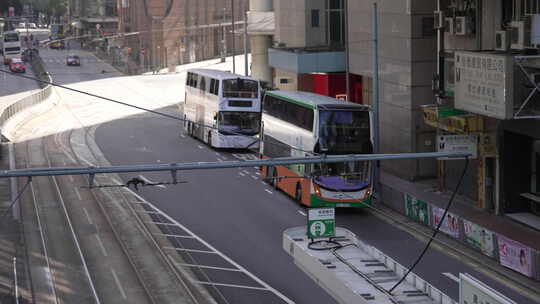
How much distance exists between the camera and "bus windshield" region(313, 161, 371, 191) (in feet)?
121

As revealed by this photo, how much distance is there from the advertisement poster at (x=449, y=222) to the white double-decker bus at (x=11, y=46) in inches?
3923

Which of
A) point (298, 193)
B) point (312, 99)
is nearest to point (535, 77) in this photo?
point (312, 99)

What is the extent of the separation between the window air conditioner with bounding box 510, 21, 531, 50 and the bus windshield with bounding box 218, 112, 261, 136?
2094 centimetres

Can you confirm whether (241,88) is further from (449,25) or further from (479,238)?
(479,238)

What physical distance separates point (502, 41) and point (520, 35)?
1.88 metres

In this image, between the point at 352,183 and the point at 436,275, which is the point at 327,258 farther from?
the point at 352,183

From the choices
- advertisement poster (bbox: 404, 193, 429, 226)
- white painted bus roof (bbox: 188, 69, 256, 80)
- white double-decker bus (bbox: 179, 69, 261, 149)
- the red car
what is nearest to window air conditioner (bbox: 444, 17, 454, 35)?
advertisement poster (bbox: 404, 193, 429, 226)

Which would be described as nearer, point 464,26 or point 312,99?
point 464,26

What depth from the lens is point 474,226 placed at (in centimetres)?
3155

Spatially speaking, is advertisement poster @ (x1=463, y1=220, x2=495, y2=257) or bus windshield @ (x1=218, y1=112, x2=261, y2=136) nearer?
advertisement poster @ (x1=463, y1=220, x2=495, y2=257)

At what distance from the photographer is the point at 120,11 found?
132 m

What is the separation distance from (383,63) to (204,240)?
660 inches

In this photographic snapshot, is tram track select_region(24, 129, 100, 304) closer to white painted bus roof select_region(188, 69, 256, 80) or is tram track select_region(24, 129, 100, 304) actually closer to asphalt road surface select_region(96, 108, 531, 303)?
asphalt road surface select_region(96, 108, 531, 303)

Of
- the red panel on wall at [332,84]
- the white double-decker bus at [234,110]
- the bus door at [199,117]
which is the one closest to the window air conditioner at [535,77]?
the red panel on wall at [332,84]
